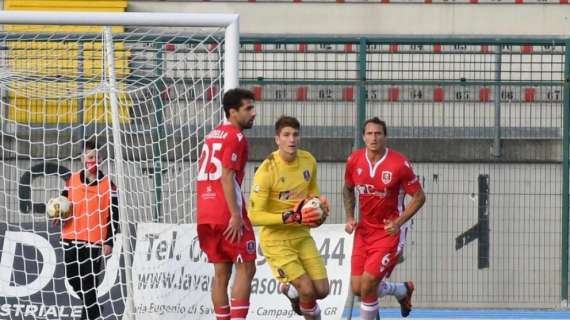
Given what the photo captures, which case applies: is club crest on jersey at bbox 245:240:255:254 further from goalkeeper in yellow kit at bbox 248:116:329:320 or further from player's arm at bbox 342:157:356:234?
player's arm at bbox 342:157:356:234

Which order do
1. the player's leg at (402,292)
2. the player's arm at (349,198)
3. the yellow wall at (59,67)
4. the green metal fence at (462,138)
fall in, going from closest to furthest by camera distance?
the player's arm at (349,198) < the player's leg at (402,292) < the yellow wall at (59,67) < the green metal fence at (462,138)

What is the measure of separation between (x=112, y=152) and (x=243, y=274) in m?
3.79

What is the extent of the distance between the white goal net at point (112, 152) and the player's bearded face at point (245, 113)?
1.66 m

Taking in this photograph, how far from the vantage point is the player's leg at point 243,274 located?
9.75 meters

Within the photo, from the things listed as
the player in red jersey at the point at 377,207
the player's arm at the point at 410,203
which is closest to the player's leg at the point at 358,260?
the player in red jersey at the point at 377,207

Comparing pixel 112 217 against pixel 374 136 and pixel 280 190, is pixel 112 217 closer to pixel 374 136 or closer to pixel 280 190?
pixel 280 190

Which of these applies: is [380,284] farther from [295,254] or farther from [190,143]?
[190,143]

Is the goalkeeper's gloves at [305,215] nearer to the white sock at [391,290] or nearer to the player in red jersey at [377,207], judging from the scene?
the player in red jersey at [377,207]

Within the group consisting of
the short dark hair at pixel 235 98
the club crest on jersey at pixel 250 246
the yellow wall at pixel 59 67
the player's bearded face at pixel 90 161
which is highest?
the yellow wall at pixel 59 67

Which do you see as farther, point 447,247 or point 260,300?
point 447,247

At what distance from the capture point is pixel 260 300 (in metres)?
12.7

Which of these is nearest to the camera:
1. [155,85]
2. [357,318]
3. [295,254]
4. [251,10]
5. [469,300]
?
[295,254]

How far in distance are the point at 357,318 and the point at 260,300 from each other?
1320 millimetres

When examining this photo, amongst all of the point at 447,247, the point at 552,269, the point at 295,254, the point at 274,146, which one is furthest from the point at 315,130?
the point at 295,254
